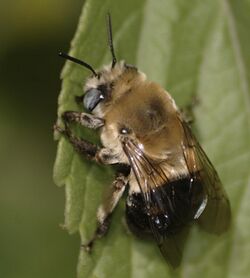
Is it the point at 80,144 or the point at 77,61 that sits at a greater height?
the point at 77,61

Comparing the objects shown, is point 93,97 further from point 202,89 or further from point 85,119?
point 202,89

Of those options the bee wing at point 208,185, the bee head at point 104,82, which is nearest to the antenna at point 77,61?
the bee head at point 104,82

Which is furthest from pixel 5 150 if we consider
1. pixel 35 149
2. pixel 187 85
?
pixel 187 85

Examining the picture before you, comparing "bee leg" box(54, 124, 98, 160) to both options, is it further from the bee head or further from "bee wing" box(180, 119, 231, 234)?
"bee wing" box(180, 119, 231, 234)

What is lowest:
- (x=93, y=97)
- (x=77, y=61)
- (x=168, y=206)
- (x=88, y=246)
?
(x=88, y=246)

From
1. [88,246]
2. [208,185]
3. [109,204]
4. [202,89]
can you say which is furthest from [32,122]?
[208,185]

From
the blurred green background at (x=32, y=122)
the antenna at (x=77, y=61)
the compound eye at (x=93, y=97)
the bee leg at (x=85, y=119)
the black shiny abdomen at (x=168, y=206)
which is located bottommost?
the blurred green background at (x=32, y=122)

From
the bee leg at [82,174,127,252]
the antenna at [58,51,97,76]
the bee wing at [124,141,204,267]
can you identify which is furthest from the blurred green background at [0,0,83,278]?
the bee wing at [124,141,204,267]

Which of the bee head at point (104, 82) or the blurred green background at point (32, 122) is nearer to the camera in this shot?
the bee head at point (104, 82)

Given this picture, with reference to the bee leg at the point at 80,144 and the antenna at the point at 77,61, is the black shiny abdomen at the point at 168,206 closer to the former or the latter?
the bee leg at the point at 80,144
